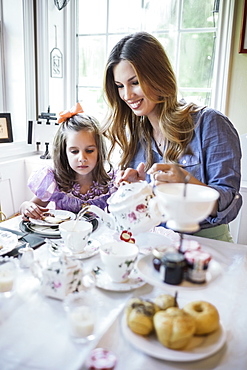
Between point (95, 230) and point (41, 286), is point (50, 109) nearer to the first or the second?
point (95, 230)

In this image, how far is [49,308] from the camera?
→ 700mm

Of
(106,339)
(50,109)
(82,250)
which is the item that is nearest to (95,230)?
(82,250)

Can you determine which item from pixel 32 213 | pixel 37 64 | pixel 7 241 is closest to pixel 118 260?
pixel 7 241

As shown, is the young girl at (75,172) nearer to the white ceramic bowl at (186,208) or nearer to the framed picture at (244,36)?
the white ceramic bowl at (186,208)

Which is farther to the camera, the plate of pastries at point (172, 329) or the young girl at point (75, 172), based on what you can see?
the young girl at point (75, 172)

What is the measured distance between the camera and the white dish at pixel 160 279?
571 millimetres

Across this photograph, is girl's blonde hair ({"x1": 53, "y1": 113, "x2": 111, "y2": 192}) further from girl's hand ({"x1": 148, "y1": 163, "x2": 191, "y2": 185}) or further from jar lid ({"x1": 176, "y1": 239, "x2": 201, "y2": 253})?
jar lid ({"x1": 176, "y1": 239, "x2": 201, "y2": 253})

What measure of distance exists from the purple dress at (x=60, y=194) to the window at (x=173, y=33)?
3.53 ft

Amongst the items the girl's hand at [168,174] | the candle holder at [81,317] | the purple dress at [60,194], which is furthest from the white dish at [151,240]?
the purple dress at [60,194]

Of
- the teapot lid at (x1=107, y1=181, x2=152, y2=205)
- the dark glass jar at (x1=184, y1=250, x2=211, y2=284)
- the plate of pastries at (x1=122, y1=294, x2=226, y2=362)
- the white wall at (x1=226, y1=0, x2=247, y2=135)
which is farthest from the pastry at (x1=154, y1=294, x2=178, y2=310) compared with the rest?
the white wall at (x1=226, y1=0, x2=247, y2=135)

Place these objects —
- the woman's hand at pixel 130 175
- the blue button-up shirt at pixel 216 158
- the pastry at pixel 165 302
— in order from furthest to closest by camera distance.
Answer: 1. the blue button-up shirt at pixel 216 158
2. the woman's hand at pixel 130 175
3. the pastry at pixel 165 302

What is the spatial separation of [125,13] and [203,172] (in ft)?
5.36

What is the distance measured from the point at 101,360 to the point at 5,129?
84.1 inches

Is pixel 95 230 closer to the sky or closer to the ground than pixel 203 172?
closer to the ground
